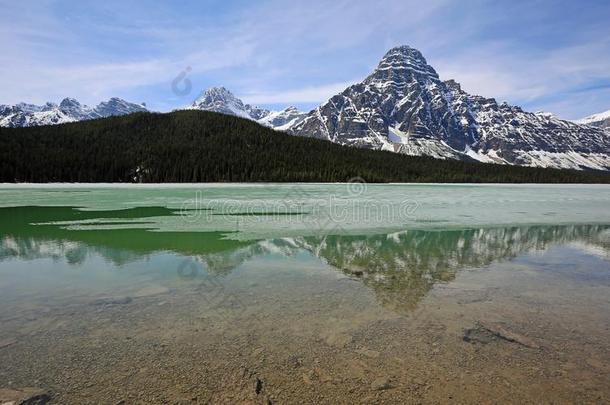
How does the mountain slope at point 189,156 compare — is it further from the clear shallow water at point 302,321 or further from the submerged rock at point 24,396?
the submerged rock at point 24,396

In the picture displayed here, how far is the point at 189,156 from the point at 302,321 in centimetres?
14654

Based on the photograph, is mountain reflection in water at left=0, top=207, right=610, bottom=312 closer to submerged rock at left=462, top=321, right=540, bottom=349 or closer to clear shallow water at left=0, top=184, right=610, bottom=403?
clear shallow water at left=0, top=184, right=610, bottom=403

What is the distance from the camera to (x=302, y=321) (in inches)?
337

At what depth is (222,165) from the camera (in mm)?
142125

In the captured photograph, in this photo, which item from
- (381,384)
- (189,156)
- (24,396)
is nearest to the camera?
(24,396)

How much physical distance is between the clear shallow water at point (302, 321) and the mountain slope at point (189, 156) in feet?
398

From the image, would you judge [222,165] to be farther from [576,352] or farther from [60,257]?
[576,352]

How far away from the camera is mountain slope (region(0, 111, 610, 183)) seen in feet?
411

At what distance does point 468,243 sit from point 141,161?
138619mm

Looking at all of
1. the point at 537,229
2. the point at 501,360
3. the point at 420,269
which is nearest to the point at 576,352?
the point at 501,360

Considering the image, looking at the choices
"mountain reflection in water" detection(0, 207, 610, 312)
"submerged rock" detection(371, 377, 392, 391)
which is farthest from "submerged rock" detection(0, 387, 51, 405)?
"mountain reflection in water" detection(0, 207, 610, 312)

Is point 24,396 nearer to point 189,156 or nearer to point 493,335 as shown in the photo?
point 493,335

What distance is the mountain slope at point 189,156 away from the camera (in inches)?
4926

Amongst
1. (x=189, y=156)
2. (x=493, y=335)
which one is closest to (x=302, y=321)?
(x=493, y=335)
